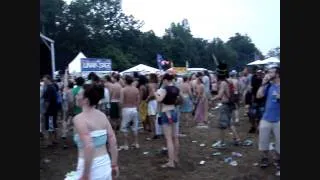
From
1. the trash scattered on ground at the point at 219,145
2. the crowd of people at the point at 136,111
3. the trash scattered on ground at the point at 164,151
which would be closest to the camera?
the crowd of people at the point at 136,111

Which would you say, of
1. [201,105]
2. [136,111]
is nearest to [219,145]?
[136,111]

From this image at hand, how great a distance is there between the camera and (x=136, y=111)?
11.4 metres

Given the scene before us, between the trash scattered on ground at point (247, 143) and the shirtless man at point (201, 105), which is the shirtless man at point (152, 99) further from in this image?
the trash scattered on ground at point (247, 143)

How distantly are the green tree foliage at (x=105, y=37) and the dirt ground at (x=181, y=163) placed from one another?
56.4m

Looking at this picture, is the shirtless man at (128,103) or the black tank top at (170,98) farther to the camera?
the shirtless man at (128,103)

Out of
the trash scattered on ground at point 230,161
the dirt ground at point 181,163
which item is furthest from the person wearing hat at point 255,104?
the trash scattered on ground at point 230,161

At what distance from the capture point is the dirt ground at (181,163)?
9.19 meters

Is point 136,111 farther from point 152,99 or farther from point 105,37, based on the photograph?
point 105,37

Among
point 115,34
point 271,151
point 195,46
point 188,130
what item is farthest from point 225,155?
point 195,46

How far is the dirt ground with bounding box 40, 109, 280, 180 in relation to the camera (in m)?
9.19

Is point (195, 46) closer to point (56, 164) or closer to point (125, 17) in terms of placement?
point (125, 17)

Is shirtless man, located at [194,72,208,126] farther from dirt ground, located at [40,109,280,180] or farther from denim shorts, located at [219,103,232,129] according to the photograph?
denim shorts, located at [219,103,232,129]

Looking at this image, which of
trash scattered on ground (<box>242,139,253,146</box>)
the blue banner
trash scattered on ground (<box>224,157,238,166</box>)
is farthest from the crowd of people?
the blue banner

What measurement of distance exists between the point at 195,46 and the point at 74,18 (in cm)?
3203
